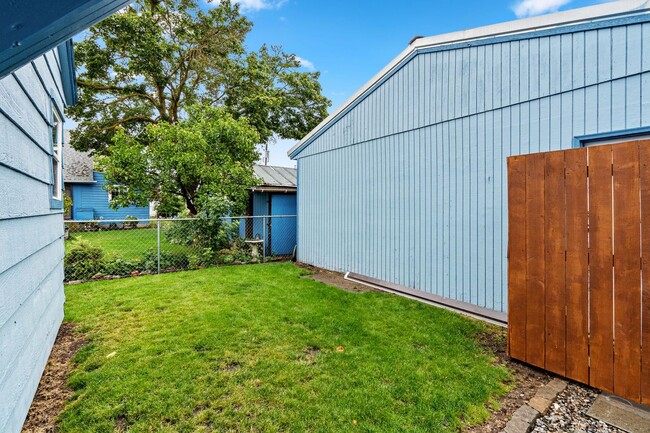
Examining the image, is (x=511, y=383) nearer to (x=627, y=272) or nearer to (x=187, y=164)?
(x=627, y=272)

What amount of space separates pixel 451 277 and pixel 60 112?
5.81 metres

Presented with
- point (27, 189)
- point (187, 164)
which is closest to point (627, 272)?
point (27, 189)

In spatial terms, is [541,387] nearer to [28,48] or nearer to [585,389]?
[585,389]

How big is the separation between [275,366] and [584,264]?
9.18 feet

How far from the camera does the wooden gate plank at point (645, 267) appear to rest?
2131mm

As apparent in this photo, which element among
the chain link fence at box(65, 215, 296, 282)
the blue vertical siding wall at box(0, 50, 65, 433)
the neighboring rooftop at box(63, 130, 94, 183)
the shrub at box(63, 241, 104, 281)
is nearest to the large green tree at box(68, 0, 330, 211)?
the chain link fence at box(65, 215, 296, 282)

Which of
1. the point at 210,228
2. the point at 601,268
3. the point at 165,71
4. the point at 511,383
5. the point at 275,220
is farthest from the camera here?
the point at 165,71

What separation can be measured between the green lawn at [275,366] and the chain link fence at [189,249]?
1.82 m

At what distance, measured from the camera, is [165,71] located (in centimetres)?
1220

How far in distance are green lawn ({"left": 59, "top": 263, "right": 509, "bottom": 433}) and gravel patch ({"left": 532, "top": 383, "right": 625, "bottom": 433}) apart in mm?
369

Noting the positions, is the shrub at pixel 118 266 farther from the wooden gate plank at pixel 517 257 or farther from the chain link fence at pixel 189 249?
the wooden gate plank at pixel 517 257

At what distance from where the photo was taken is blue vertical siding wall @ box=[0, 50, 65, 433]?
5.62ft

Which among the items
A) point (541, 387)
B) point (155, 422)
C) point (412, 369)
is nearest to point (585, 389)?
point (541, 387)

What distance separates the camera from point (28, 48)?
0.78 metres
